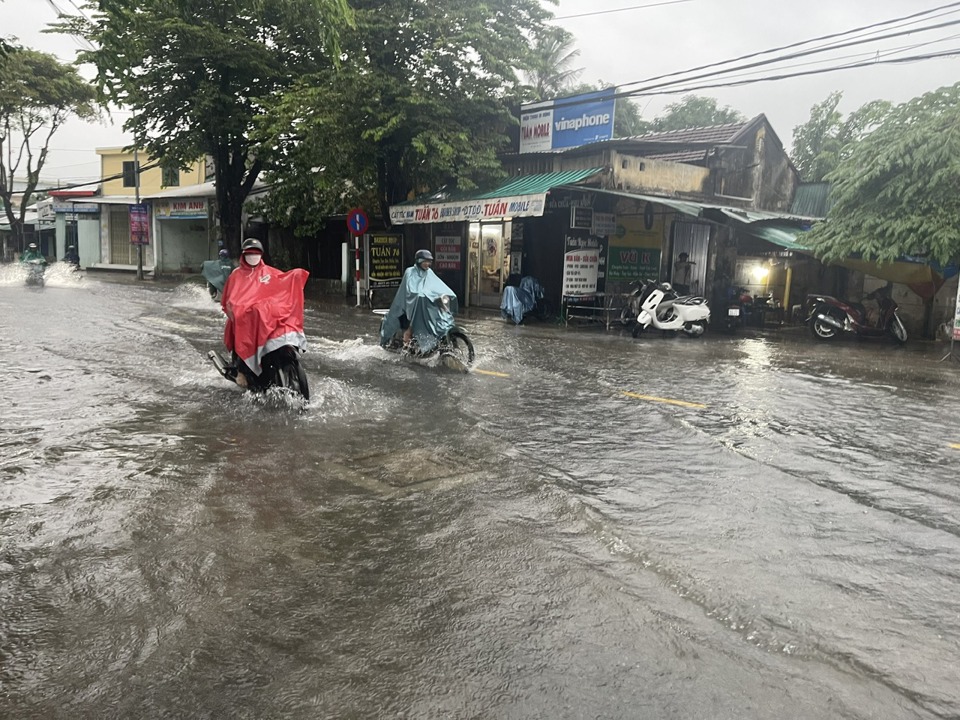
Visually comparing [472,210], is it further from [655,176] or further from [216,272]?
[216,272]

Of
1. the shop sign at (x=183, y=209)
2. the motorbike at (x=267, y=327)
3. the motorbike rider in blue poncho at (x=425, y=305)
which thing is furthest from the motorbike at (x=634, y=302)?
the shop sign at (x=183, y=209)

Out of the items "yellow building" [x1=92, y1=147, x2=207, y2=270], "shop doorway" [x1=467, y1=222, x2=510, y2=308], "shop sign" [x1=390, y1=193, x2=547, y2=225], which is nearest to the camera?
"shop sign" [x1=390, y1=193, x2=547, y2=225]

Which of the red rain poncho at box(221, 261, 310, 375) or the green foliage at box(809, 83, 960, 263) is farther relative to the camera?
the green foliage at box(809, 83, 960, 263)

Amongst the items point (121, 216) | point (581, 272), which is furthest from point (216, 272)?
point (121, 216)

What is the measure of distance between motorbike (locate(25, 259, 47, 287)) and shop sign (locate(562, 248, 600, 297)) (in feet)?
62.1

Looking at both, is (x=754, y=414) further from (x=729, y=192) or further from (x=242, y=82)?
(x=242, y=82)

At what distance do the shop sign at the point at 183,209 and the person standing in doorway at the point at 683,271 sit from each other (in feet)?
73.5

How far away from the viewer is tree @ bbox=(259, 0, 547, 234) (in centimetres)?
1822

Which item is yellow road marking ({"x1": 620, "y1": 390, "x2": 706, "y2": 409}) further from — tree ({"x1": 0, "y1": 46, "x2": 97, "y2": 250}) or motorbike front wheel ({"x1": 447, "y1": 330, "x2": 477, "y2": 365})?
tree ({"x1": 0, "y1": 46, "x2": 97, "y2": 250})

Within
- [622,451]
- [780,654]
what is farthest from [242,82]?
[780,654]

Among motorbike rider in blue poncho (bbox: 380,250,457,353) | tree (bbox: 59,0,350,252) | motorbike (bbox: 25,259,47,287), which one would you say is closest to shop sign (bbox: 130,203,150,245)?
motorbike (bbox: 25,259,47,287)

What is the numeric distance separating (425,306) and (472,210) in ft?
26.5

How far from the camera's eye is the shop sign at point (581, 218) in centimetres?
1742

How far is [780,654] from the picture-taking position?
120 inches
